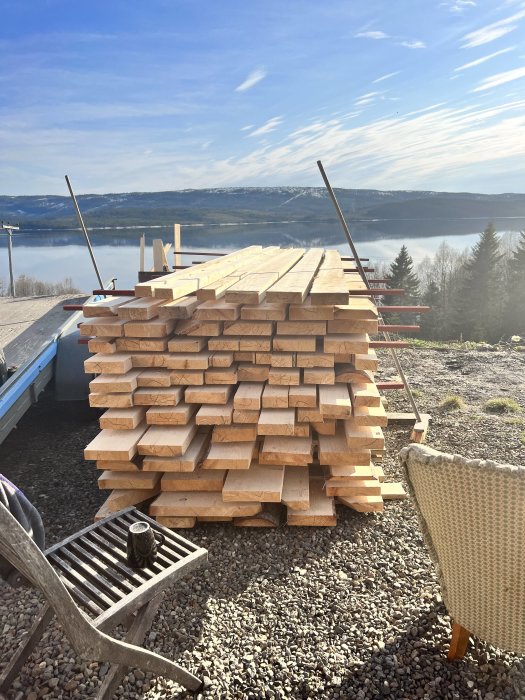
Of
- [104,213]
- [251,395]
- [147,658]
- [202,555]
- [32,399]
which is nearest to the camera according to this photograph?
[147,658]

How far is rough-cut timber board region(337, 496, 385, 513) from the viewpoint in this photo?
13.0 feet

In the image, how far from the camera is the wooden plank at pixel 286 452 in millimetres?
3844

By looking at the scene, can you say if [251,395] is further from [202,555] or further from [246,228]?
[246,228]

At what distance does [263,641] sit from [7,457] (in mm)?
3499

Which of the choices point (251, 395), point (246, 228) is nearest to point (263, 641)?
point (251, 395)

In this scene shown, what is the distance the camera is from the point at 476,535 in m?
2.17

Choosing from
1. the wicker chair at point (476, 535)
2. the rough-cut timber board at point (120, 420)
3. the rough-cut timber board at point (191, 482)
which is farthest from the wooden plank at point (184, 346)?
the wicker chair at point (476, 535)

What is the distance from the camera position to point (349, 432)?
12.7 ft

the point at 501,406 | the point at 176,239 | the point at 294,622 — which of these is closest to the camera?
the point at 294,622

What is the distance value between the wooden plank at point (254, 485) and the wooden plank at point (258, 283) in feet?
4.39

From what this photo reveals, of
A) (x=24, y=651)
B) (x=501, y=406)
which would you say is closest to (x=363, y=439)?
(x=24, y=651)

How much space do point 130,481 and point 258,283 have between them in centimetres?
186

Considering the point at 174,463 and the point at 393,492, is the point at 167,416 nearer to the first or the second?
the point at 174,463

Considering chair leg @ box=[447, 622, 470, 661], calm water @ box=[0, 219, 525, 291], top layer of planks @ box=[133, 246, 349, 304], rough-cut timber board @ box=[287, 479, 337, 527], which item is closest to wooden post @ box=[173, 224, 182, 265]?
top layer of planks @ box=[133, 246, 349, 304]
